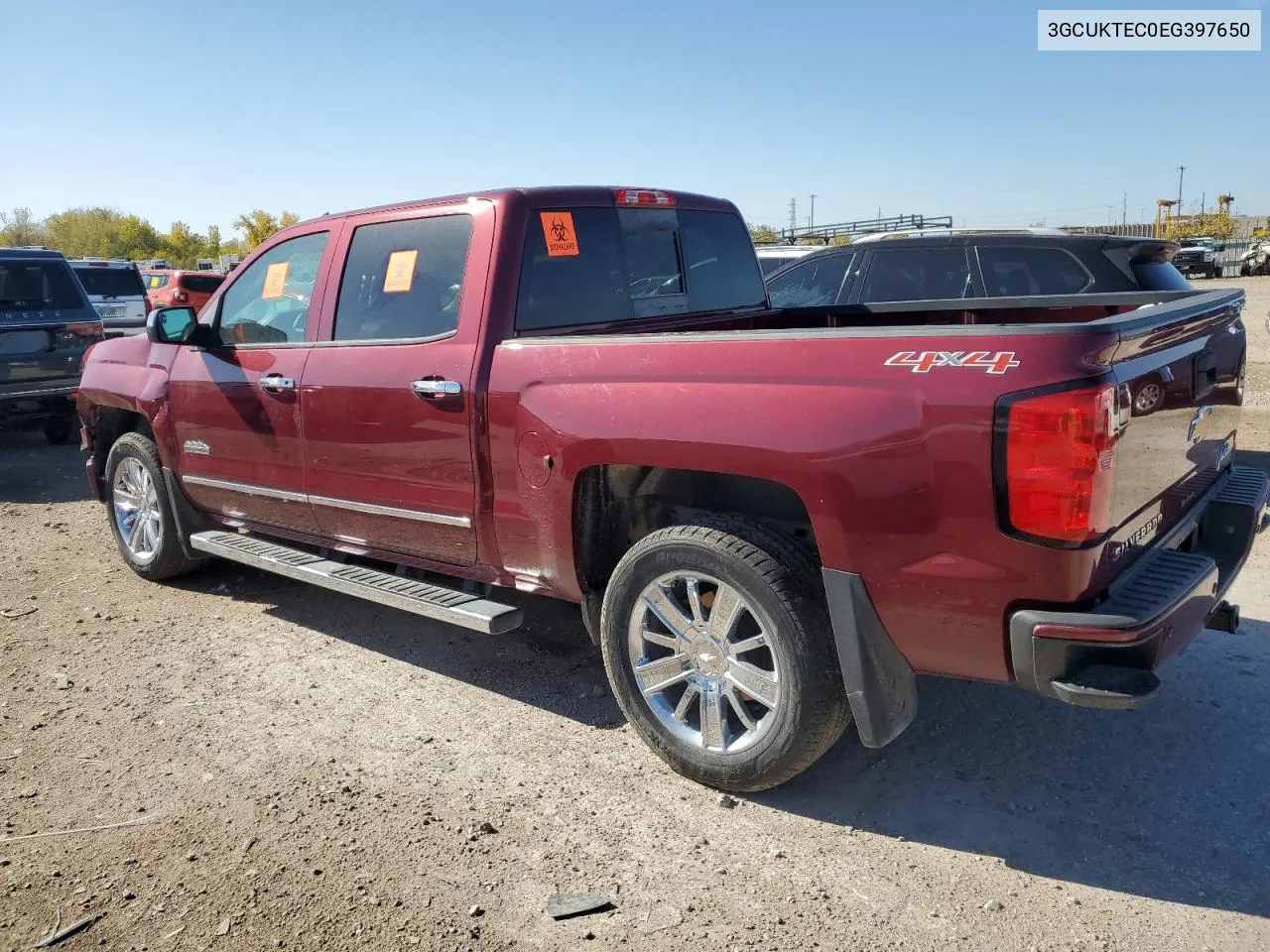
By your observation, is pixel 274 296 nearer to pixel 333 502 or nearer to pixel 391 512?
pixel 333 502

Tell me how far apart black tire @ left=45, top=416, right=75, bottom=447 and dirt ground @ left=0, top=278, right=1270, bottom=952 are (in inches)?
273

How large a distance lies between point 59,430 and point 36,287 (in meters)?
1.81

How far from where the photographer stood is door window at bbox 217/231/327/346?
460 centimetres

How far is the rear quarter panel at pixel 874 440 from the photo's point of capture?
8.32 feet

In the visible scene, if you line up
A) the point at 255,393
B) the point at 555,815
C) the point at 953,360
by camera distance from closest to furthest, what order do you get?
the point at 953,360 → the point at 555,815 → the point at 255,393

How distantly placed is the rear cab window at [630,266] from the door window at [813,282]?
3.22 metres

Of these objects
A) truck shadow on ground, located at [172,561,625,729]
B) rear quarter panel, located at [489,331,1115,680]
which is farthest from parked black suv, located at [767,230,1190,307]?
rear quarter panel, located at [489,331,1115,680]

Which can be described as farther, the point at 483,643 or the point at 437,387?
the point at 483,643

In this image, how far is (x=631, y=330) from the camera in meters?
4.11

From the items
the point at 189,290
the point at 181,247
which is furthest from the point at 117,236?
the point at 189,290

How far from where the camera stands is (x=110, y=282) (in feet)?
52.2

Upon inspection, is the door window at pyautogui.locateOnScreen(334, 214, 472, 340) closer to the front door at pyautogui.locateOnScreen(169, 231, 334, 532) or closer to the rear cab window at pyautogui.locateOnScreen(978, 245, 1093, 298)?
the front door at pyautogui.locateOnScreen(169, 231, 334, 532)

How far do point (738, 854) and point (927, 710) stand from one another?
1262 millimetres

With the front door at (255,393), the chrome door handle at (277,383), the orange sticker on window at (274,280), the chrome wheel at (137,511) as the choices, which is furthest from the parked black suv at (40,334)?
the chrome door handle at (277,383)
